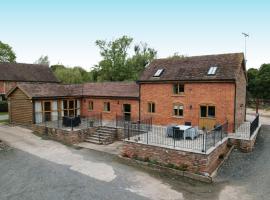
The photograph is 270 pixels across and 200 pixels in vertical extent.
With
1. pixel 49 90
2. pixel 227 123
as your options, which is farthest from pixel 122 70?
pixel 227 123

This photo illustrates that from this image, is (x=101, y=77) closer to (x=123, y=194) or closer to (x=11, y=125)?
(x=11, y=125)

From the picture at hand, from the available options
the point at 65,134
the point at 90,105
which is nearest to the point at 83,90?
the point at 90,105

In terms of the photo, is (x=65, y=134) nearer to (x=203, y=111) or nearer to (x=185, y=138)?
(x=185, y=138)

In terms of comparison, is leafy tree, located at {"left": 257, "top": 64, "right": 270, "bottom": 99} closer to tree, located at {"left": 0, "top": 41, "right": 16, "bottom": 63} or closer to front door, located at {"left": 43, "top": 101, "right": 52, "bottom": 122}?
front door, located at {"left": 43, "top": 101, "right": 52, "bottom": 122}

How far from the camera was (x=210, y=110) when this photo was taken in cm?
2022

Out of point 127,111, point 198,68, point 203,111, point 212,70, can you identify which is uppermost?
point 198,68

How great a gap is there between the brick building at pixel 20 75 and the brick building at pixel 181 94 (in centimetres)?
1714

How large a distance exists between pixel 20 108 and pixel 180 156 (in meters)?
18.6

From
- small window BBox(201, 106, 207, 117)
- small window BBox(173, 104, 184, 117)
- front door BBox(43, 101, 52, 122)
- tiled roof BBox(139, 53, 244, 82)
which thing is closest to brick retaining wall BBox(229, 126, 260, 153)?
small window BBox(201, 106, 207, 117)

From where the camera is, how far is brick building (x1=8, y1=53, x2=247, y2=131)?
19.4m

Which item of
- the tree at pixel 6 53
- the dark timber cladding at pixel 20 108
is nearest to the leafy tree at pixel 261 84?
the dark timber cladding at pixel 20 108

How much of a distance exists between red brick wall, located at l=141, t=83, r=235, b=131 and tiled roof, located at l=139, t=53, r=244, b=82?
24.3 inches

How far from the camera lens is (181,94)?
21375mm

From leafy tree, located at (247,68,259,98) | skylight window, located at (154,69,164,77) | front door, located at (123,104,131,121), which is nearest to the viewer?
skylight window, located at (154,69,164,77)
